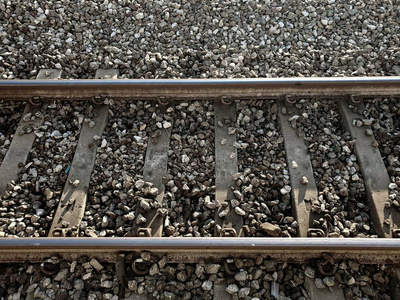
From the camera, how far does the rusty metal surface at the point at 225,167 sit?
3.39m

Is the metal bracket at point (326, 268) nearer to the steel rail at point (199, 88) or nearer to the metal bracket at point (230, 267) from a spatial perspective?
the metal bracket at point (230, 267)

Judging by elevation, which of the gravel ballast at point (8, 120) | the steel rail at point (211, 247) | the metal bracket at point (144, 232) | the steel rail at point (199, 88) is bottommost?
the steel rail at point (211, 247)

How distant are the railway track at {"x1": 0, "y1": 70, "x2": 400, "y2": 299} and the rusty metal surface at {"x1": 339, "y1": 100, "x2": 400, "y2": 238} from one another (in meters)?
0.01

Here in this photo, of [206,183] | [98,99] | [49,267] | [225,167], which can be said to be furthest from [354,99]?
[49,267]

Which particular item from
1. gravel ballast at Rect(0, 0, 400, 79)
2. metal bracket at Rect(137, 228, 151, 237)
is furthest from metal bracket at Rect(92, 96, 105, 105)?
metal bracket at Rect(137, 228, 151, 237)

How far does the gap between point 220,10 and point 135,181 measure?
10.0 feet

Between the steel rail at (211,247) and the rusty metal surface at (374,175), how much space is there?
310 millimetres

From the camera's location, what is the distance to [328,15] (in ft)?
17.4

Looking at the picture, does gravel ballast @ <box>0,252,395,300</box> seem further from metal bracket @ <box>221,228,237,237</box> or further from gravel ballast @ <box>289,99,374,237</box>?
gravel ballast @ <box>289,99,374,237</box>

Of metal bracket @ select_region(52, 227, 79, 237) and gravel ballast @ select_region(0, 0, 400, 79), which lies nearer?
metal bracket @ select_region(52, 227, 79, 237)

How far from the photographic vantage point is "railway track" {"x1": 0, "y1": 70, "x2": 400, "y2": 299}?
10.3 ft

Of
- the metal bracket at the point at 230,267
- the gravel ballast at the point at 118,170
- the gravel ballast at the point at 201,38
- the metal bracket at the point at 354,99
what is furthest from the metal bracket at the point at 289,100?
the metal bracket at the point at 230,267

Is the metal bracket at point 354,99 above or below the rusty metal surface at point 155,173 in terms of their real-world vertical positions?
above

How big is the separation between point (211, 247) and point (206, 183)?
76cm
